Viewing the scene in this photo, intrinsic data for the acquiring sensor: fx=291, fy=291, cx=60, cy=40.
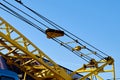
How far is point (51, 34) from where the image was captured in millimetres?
18203

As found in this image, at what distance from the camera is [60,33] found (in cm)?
1825

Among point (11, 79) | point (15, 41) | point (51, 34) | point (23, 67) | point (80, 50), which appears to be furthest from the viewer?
point (80, 50)

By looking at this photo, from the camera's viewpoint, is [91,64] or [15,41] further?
[91,64]

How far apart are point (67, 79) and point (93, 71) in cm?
267

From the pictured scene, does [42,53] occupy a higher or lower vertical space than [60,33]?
lower

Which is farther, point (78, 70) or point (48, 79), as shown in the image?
point (78, 70)

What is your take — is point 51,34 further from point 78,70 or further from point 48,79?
point 78,70

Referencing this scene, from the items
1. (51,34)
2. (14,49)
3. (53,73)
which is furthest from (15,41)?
(53,73)

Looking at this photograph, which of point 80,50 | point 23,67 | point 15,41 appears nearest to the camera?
point 15,41

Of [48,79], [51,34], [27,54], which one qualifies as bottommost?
[48,79]

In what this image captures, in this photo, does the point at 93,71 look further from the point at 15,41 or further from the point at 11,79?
the point at 11,79

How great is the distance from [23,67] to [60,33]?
3898 millimetres

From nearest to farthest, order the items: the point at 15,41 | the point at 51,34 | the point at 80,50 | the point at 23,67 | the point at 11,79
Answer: the point at 11,79 → the point at 15,41 → the point at 51,34 → the point at 23,67 → the point at 80,50

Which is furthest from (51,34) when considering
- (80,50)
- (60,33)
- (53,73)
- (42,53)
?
(80,50)
